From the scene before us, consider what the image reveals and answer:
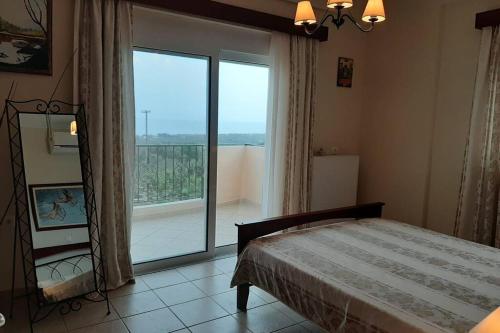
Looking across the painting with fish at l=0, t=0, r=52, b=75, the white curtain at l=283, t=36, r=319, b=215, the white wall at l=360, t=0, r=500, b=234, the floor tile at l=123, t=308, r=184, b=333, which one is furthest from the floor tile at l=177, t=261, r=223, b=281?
the white wall at l=360, t=0, r=500, b=234

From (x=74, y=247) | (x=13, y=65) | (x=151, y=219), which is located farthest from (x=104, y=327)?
(x=13, y=65)

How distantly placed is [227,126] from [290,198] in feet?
3.16

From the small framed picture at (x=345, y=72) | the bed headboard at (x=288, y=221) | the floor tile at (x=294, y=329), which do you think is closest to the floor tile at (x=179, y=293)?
the bed headboard at (x=288, y=221)

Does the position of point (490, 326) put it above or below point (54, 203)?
above

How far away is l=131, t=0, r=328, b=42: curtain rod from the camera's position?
9.90ft

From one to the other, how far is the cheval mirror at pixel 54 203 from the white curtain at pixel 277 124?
1.69 m

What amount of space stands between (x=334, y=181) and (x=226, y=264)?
4.92 feet

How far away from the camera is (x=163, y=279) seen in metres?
3.16

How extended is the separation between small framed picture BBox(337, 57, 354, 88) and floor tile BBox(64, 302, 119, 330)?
10.5ft

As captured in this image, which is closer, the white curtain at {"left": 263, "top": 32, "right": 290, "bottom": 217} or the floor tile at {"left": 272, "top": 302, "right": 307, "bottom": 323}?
the floor tile at {"left": 272, "top": 302, "right": 307, "bottom": 323}

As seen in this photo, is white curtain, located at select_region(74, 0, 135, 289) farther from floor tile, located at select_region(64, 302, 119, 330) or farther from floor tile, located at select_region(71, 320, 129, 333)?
floor tile, located at select_region(71, 320, 129, 333)

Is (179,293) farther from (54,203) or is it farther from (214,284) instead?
(54,203)

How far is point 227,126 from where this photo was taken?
3.75m

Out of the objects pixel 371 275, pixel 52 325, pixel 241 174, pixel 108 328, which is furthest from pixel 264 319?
pixel 241 174
